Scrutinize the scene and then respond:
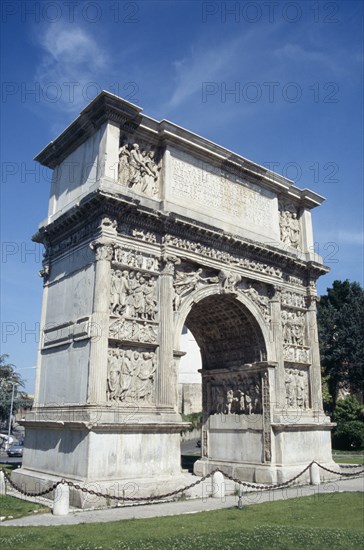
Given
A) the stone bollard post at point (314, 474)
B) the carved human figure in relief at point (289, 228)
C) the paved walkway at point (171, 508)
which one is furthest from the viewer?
the carved human figure in relief at point (289, 228)

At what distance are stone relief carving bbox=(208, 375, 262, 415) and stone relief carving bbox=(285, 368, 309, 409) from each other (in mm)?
1337

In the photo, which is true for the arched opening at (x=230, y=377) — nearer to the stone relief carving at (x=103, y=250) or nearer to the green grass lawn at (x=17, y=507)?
the stone relief carving at (x=103, y=250)

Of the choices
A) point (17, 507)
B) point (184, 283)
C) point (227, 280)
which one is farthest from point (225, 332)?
point (17, 507)

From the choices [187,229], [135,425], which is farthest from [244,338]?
[135,425]

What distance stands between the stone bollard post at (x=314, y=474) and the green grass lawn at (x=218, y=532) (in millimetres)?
5974

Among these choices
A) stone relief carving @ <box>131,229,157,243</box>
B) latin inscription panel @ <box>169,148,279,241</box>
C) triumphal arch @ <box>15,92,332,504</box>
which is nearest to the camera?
triumphal arch @ <box>15,92,332,504</box>

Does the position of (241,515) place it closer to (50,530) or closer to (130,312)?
(50,530)

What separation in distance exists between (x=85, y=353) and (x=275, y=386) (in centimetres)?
844

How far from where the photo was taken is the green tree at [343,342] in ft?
135

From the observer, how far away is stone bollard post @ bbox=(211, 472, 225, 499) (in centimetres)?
1534

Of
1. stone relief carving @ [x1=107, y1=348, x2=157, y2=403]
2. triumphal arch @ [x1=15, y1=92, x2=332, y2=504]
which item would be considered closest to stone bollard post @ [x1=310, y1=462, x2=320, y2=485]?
triumphal arch @ [x1=15, y1=92, x2=332, y2=504]

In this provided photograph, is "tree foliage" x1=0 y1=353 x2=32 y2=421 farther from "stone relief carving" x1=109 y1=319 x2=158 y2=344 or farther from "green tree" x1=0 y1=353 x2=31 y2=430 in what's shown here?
"stone relief carving" x1=109 y1=319 x2=158 y2=344

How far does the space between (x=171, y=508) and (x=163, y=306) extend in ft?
20.7

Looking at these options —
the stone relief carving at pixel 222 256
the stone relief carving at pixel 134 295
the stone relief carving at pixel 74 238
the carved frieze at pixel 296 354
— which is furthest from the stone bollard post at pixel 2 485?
the carved frieze at pixel 296 354
